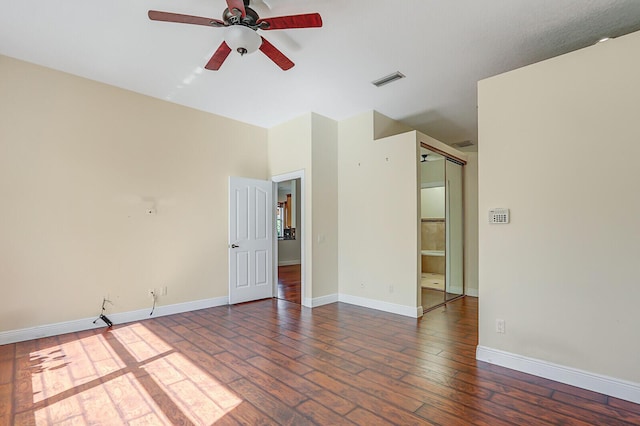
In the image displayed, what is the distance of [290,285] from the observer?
6.59 m

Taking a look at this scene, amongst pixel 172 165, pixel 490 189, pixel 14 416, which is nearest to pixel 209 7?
pixel 172 165

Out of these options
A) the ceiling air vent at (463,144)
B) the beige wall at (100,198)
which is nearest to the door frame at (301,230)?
the beige wall at (100,198)

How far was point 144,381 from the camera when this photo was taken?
2.56 metres

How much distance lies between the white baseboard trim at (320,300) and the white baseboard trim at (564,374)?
2.46 m

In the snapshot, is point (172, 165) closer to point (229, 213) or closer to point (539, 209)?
point (229, 213)

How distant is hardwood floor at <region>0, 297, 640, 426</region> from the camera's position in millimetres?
2070

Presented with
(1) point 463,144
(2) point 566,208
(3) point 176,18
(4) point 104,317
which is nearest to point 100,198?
(4) point 104,317

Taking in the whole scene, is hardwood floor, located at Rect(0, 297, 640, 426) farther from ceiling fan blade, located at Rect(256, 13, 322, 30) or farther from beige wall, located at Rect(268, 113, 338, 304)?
ceiling fan blade, located at Rect(256, 13, 322, 30)

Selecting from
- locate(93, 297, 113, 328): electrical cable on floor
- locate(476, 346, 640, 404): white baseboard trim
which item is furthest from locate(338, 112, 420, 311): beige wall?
locate(93, 297, 113, 328): electrical cable on floor

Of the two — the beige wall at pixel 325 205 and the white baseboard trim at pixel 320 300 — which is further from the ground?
the beige wall at pixel 325 205

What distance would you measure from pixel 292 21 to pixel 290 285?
5.21 metres

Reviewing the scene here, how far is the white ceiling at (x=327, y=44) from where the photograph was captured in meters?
2.55

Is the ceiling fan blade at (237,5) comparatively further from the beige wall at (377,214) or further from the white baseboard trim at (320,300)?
the white baseboard trim at (320,300)

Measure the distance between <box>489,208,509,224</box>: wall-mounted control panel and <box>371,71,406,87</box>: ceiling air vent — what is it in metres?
1.88
